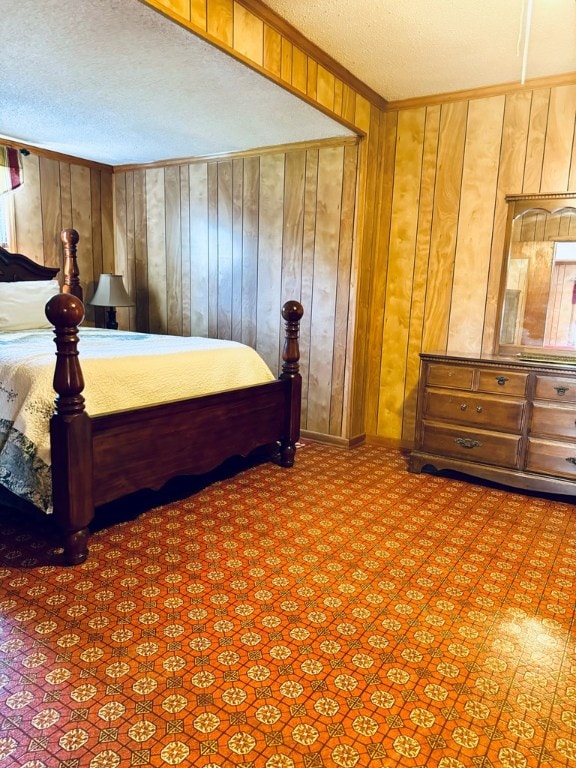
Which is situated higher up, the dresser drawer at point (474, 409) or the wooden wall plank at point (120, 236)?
the wooden wall plank at point (120, 236)

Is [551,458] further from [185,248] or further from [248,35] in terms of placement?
[185,248]

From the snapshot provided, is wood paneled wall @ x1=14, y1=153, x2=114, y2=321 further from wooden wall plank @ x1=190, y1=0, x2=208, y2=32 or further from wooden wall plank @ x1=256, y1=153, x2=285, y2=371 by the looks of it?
wooden wall plank @ x1=190, y1=0, x2=208, y2=32

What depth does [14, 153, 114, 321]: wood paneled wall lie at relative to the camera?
14.6ft

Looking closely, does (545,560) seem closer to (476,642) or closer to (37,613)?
(476,642)

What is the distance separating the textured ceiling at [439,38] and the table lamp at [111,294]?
265 cm

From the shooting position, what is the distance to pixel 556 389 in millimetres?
2988

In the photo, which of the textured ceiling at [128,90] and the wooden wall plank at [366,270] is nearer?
the textured ceiling at [128,90]

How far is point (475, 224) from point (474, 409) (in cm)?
130

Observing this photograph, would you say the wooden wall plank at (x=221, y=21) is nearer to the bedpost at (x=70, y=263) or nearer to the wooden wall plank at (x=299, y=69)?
the wooden wall plank at (x=299, y=69)

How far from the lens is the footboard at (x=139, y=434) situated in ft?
6.89

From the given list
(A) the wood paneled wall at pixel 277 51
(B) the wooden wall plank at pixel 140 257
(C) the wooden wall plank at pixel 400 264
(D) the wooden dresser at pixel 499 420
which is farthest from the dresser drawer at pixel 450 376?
(B) the wooden wall plank at pixel 140 257

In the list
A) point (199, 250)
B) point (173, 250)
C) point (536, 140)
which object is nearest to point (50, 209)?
point (173, 250)

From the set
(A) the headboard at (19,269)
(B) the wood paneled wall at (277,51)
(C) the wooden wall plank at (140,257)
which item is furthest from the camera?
(C) the wooden wall plank at (140,257)

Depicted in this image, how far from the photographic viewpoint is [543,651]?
1721mm
